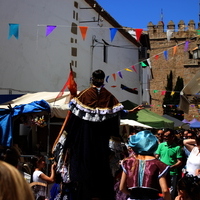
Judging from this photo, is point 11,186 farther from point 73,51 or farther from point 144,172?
point 73,51

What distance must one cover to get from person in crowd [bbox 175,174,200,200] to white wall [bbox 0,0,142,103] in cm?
1085

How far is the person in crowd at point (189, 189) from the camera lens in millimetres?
3779

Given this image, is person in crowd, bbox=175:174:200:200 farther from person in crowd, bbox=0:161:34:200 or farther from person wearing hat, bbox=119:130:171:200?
person in crowd, bbox=0:161:34:200

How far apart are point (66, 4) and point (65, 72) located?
3356 mm

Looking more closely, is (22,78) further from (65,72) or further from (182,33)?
(182,33)

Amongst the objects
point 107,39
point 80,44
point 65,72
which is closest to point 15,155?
point 65,72

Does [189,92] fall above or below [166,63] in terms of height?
below

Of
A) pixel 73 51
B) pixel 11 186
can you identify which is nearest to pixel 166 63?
pixel 73 51

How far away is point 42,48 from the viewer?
1634 centimetres

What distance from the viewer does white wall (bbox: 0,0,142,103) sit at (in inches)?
558

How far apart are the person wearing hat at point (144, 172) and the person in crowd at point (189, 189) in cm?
17

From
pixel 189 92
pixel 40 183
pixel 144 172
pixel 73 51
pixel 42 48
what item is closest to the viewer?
pixel 144 172

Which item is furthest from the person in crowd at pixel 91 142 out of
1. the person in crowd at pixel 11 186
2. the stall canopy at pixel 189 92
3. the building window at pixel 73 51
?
the building window at pixel 73 51

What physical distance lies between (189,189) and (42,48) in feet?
43.8
